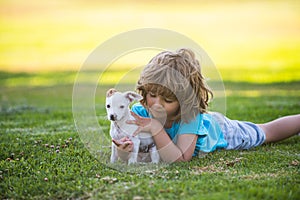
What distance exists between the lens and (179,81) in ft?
18.9

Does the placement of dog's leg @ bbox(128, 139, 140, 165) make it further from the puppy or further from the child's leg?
the child's leg

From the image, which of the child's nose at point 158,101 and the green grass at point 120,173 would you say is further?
the child's nose at point 158,101

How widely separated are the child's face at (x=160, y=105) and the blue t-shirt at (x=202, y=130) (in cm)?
31

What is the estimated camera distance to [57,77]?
20781mm

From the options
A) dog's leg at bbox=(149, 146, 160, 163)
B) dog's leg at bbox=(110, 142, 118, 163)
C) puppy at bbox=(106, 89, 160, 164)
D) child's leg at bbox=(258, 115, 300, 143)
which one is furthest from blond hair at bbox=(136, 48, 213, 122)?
child's leg at bbox=(258, 115, 300, 143)

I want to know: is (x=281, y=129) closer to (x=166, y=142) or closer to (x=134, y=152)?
(x=166, y=142)

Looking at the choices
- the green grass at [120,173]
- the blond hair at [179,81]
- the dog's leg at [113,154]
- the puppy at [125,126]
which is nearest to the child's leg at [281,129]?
the green grass at [120,173]

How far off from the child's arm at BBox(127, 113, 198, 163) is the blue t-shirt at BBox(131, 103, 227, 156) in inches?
4.1

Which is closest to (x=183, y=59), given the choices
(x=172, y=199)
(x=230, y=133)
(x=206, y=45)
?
(x=230, y=133)

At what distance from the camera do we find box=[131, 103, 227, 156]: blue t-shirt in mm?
5992

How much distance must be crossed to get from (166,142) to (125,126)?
1.75 feet

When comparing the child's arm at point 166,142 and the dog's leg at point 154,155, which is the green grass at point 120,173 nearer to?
the child's arm at point 166,142

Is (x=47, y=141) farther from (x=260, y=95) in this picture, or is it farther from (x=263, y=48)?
(x=263, y=48)

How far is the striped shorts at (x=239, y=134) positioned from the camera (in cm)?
688
